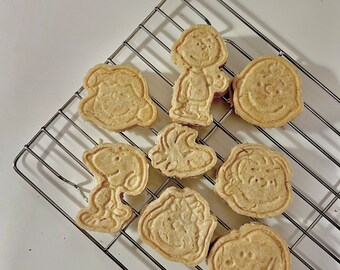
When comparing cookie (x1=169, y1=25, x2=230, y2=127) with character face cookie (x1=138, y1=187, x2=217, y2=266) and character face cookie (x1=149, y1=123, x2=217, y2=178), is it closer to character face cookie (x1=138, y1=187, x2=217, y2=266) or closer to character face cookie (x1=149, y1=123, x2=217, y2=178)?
character face cookie (x1=149, y1=123, x2=217, y2=178)

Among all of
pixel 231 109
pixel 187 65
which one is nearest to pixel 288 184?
pixel 231 109

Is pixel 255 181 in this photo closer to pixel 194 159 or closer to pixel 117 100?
pixel 194 159

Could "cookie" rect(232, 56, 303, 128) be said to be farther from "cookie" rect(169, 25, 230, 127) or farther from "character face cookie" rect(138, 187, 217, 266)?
"character face cookie" rect(138, 187, 217, 266)

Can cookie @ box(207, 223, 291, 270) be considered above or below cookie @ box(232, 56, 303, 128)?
below

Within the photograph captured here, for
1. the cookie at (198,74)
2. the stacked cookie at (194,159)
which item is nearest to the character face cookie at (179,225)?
the stacked cookie at (194,159)

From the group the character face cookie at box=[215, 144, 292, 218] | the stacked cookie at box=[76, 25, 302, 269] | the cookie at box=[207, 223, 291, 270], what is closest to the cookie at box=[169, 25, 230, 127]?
the stacked cookie at box=[76, 25, 302, 269]

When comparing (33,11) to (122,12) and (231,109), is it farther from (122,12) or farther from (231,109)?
(231,109)

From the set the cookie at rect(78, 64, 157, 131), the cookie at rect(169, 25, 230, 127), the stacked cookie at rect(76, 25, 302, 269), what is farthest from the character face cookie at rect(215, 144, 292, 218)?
the cookie at rect(78, 64, 157, 131)

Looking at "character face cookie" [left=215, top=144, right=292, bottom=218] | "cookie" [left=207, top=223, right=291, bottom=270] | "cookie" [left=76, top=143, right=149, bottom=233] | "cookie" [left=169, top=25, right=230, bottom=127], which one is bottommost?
"cookie" [left=76, top=143, right=149, bottom=233]
